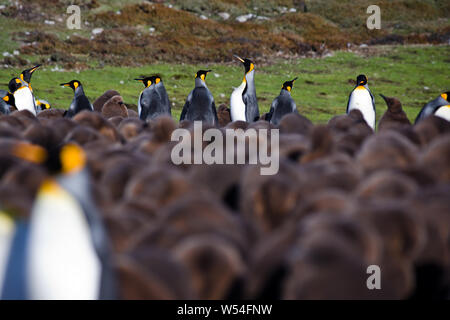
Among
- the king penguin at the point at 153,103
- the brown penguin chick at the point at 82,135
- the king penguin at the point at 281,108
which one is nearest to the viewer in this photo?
the brown penguin chick at the point at 82,135

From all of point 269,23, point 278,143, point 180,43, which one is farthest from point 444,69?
point 278,143

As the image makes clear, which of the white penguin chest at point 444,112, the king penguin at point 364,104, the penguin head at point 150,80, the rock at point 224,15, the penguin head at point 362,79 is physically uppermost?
the rock at point 224,15

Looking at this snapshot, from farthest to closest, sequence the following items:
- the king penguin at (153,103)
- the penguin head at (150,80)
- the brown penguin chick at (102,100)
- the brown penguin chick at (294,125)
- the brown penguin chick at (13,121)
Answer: the penguin head at (150,80), the king penguin at (153,103), the brown penguin chick at (102,100), the brown penguin chick at (13,121), the brown penguin chick at (294,125)

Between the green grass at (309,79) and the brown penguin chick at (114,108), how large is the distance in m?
3.08

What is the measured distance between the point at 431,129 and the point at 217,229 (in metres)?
1.97

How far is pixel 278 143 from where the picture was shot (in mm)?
3014

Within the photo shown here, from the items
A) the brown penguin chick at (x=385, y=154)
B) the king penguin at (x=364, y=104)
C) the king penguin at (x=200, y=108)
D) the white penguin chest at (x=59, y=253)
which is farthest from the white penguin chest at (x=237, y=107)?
the white penguin chest at (x=59, y=253)

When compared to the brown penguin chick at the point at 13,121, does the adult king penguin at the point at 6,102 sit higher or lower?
higher

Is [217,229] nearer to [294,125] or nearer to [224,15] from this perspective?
[294,125]

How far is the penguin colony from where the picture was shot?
1801 millimetres

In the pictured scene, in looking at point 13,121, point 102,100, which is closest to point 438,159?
point 13,121

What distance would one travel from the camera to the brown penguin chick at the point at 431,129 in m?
3.35

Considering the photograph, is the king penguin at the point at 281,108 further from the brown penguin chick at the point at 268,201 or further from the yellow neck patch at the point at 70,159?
the yellow neck patch at the point at 70,159
